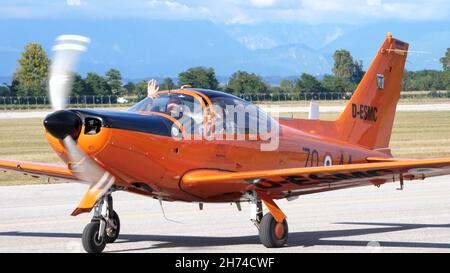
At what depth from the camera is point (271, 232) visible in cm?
1149

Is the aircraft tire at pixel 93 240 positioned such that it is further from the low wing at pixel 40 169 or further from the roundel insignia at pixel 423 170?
the roundel insignia at pixel 423 170

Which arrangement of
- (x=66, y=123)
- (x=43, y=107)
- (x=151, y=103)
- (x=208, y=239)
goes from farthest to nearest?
1. (x=43, y=107)
2. (x=208, y=239)
3. (x=151, y=103)
4. (x=66, y=123)

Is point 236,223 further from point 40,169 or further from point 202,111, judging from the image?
point 40,169

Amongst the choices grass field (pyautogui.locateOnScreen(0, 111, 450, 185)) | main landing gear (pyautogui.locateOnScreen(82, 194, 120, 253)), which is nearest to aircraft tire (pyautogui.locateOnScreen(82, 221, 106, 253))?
main landing gear (pyautogui.locateOnScreen(82, 194, 120, 253))

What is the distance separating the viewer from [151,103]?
11.4 meters

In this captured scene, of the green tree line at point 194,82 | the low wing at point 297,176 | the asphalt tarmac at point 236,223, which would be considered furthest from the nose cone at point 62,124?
the green tree line at point 194,82

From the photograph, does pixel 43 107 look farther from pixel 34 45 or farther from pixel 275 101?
pixel 275 101

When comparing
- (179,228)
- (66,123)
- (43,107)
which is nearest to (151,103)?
(66,123)

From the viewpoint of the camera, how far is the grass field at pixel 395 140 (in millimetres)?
28859

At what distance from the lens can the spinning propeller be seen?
33.4 feet

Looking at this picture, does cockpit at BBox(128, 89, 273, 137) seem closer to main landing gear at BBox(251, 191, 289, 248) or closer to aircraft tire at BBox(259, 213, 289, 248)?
main landing gear at BBox(251, 191, 289, 248)

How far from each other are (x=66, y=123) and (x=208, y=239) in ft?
10.8

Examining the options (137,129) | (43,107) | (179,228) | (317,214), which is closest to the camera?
(137,129)

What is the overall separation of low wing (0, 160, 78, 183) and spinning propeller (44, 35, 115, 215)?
1.41m
